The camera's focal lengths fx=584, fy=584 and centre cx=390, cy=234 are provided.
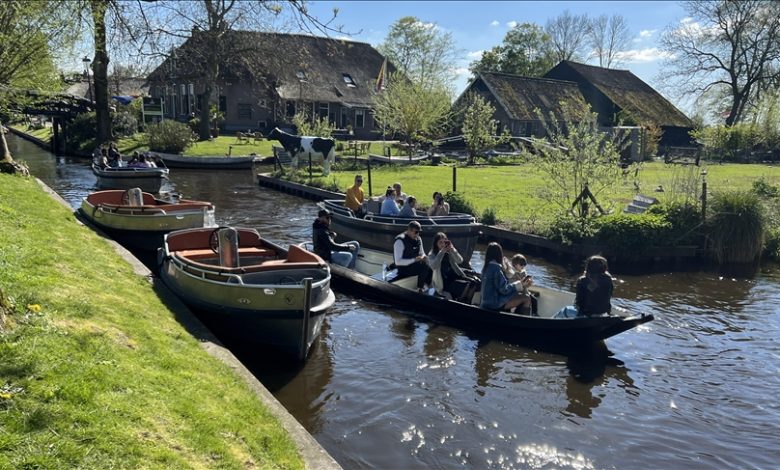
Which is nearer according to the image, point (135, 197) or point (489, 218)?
point (135, 197)

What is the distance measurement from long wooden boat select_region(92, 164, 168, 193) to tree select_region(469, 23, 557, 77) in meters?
57.0

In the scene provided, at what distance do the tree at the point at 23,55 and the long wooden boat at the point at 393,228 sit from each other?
326 inches

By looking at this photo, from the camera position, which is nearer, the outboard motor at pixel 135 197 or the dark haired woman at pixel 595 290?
the dark haired woman at pixel 595 290

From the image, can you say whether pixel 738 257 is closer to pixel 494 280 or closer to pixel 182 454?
pixel 494 280

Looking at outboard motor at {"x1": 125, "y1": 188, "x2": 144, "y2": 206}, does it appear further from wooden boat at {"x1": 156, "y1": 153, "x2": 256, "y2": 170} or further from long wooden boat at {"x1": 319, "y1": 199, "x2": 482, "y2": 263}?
wooden boat at {"x1": 156, "y1": 153, "x2": 256, "y2": 170}

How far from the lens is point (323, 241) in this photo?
12.4 meters

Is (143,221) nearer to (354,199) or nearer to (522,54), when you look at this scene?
(354,199)

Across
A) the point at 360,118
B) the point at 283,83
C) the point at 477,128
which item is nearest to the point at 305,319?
the point at 477,128

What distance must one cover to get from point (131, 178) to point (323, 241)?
46.9ft

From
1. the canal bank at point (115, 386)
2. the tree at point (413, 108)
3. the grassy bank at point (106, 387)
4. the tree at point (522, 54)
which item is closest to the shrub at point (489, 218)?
the canal bank at point (115, 386)

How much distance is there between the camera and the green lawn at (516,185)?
16.6 meters

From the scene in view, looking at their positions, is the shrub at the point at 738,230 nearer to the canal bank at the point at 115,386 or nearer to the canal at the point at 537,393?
the canal at the point at 537,393

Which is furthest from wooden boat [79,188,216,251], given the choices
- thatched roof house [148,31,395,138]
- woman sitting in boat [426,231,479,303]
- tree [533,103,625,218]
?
thatched roof house [148,31,395,138]

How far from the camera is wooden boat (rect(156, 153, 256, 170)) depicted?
33.6 meters
